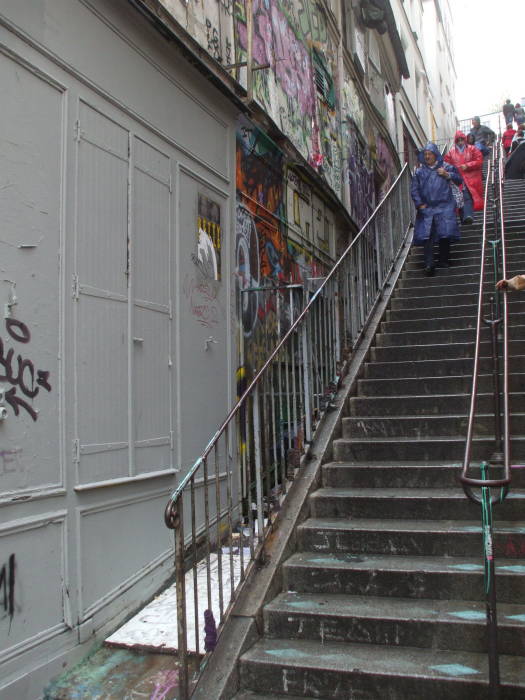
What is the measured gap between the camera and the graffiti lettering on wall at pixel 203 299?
5717 millimetres

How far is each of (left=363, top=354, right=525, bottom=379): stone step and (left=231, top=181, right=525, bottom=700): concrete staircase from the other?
0.03ft

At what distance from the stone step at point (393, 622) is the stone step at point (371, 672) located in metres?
0.05

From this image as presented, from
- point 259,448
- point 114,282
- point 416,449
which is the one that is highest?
point 114,282

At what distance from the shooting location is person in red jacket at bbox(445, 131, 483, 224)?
414 inches

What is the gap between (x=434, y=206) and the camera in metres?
8.79

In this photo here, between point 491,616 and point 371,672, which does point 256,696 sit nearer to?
point 371,672

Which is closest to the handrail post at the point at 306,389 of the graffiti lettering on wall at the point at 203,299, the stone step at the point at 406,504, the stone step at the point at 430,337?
the stone step at the point at 406,504

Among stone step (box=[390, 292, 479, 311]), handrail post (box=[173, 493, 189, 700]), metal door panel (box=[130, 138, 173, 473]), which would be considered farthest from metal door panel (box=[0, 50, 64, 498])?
stone step (box=[390, 292, 479, 311])

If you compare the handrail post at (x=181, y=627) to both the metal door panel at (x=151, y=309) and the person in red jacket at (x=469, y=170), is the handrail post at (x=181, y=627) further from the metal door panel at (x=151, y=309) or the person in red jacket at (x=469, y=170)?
the person in red jacket at (x=469, y=170)

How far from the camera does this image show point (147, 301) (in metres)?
5.08

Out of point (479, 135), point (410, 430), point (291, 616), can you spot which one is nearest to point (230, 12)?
point (410, 430)

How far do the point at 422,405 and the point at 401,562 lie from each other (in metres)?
1.87

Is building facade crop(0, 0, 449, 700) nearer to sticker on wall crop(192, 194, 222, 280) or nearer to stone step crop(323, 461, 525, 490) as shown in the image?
sticker on wall crop(192, 194, 222, 280)

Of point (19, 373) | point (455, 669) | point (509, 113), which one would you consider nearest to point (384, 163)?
point (509, 113)
